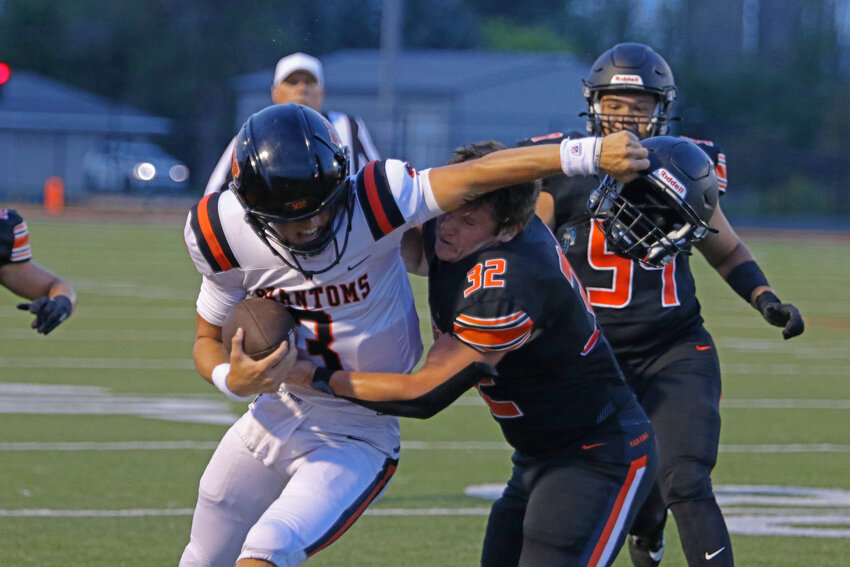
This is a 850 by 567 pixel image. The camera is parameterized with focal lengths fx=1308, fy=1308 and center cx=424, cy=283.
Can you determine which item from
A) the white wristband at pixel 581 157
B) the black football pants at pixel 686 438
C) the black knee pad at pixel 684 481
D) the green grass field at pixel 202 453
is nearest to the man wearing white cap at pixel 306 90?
the green grass field at pixel 202 453

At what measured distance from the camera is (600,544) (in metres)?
3.45

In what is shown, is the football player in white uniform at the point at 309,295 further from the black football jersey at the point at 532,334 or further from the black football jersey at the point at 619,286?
the black football jersey at the point at 619,286

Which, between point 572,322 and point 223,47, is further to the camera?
point 223,47

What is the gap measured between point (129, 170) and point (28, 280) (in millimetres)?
33236

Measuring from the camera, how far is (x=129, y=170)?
37312mm

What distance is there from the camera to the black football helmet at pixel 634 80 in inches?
191

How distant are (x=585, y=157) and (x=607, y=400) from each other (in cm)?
72

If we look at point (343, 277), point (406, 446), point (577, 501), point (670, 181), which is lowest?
point (406, 446)

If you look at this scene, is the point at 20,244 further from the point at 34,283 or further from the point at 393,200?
the point at 393,200

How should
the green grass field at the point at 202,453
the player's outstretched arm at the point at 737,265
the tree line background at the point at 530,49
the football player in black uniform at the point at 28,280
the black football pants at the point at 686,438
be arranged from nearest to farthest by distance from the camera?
the black football pants at the point at 686,438
the football player in black uniform at the point at 28,280
the player's outstretched arm at the point at 737,265
the green grass field at the point at 202,453
the tree line background at the point at 530,49

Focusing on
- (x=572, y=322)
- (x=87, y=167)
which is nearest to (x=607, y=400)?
(x=572, y=322)

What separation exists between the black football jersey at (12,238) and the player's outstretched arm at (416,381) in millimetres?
1849

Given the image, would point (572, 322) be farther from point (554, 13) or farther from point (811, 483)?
point (554, 13)

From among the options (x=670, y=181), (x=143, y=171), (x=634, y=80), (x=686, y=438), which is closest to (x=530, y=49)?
(x=143, y=171)
